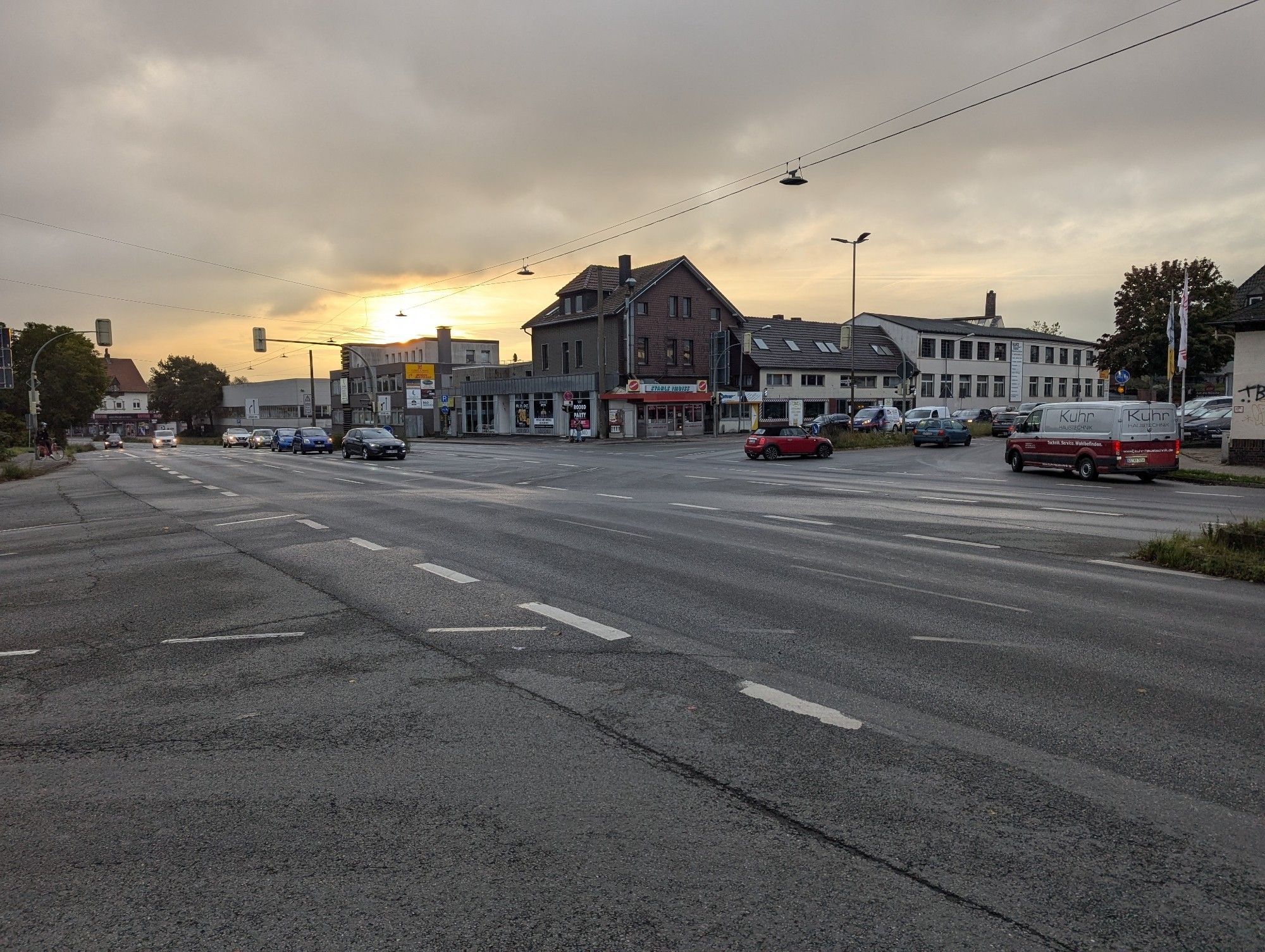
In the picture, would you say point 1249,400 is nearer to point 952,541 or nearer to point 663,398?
point 952,541

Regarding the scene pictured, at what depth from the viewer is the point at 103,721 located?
5047mm

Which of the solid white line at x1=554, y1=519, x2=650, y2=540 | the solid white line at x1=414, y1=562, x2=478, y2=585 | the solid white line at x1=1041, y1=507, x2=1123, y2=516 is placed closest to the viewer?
the solid white line at x1=414, y1=562, x2=478, y2=585

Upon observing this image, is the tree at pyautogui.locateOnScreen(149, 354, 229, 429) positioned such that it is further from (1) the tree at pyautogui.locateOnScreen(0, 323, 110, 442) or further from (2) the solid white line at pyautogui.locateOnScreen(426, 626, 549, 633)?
(2) the solid white line at pyautogui.locateOnScreen(426, 626, 549, 633)

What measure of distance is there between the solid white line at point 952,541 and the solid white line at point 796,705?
7132mm

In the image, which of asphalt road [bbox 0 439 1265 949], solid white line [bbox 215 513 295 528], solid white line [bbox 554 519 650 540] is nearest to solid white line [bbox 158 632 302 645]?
asphalt road [bbox 0 439 1265 949]

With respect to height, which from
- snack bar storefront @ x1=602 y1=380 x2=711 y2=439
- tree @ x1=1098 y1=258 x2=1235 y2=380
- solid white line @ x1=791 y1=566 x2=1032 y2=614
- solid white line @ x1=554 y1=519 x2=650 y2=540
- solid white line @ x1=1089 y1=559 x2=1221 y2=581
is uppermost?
tree @ x1=1098 y1=258 x2=1235 y2=380

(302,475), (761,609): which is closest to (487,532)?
(761,609)

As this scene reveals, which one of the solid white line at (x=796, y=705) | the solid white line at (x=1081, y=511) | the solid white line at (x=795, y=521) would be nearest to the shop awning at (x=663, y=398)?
the solid white line at (x=1081, y=511)

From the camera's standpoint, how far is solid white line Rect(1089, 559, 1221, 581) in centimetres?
938

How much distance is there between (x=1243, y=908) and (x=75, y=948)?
13.4 feet

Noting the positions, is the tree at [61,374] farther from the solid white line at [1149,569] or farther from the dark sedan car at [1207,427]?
the solid white line at [1149,569]

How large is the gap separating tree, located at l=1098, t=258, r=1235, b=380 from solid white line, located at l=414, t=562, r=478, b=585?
194 ft

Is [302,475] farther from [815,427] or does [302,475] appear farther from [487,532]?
[815,427]

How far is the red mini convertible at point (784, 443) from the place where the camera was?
34344mm
